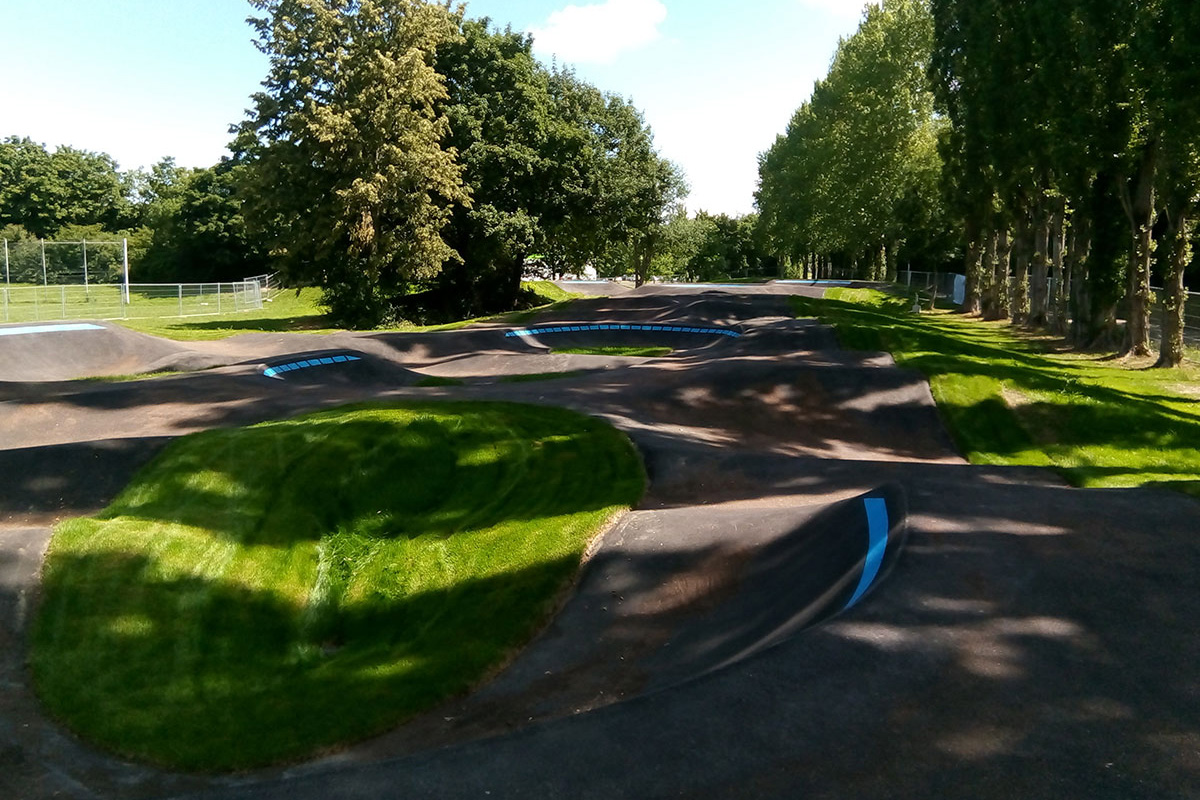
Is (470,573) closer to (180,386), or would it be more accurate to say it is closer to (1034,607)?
(1034,607)

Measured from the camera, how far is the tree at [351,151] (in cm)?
3641

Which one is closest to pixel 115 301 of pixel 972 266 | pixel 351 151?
pixel 351 151

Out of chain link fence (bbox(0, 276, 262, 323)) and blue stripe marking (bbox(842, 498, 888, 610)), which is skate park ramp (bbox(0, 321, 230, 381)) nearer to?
chain link fence (bbox(0, 276, 262, 323))

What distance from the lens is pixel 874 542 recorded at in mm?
8273

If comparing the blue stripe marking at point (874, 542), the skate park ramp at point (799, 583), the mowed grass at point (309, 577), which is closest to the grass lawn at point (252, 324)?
the mowed grass at point (309, 577)

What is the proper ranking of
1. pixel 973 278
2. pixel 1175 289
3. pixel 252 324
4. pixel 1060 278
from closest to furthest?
1. pixel 1175 289
2. pixel 1060 278
3. pixel 252 324
4. pixel 973 278

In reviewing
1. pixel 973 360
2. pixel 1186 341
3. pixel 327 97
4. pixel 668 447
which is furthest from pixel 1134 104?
pixel 327 97

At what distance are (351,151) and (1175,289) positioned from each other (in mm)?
30077

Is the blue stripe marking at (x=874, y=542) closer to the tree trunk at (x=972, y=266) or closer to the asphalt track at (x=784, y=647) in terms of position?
the asphalt track at (x=784, y=647)

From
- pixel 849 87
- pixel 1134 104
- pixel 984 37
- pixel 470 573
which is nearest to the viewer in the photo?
pixel 470 573

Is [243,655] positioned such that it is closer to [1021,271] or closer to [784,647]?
[784,647]

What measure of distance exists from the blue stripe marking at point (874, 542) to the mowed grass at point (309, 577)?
11.4ft

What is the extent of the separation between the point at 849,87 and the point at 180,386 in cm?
5663

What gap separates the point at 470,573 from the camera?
1069 cm
